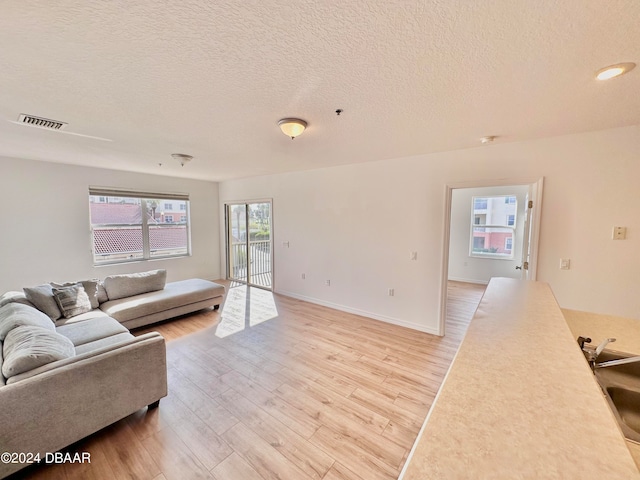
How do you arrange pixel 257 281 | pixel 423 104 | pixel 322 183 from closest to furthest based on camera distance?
pixel 423 104
pixel 322 183
pixel 257 281

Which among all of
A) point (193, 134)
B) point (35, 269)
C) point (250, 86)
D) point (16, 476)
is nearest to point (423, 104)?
point (250, 86)

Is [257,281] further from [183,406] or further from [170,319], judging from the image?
[183,406]

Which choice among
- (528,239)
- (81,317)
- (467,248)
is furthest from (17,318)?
(467,248)

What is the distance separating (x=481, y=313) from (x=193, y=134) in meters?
→ 2.92

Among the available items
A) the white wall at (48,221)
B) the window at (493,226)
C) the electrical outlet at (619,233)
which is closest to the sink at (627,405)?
the electrical outlet at (619,233)

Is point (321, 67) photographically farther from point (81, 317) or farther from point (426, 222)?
point (81, 317)

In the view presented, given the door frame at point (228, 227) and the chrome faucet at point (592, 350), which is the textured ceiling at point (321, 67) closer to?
the chrome faucet at point (592, 350)

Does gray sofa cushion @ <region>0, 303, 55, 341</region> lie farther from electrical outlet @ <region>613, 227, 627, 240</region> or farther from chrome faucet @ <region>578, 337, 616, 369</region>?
electrical outlet @ <region>613, 227, 627, 240</region>

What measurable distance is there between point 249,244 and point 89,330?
3.61 meters

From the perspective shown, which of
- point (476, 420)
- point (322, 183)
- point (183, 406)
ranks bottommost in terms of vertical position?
point (183, 406)

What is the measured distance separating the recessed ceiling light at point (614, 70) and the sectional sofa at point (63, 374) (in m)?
3.49

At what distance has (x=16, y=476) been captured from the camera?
1494mm

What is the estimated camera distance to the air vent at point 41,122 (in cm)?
220

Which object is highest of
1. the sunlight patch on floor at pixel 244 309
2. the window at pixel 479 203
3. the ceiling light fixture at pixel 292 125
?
the ceiling light fixture at pixel 292 125
